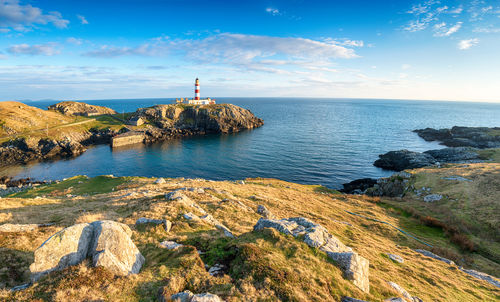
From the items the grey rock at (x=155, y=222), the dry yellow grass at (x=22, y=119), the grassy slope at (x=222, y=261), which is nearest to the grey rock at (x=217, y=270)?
the grassy slope at (x=222, y=261)

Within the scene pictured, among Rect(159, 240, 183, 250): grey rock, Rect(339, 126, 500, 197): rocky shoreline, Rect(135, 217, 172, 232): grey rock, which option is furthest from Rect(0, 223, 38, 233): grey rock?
Rect(339, 126, 500, 197): rocky shoreline

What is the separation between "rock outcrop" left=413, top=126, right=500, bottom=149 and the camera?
9738 centimetres

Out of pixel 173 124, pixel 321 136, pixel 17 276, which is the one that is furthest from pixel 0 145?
pixel 321 136

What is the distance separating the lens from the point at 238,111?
156 m

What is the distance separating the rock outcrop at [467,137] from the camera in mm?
97375

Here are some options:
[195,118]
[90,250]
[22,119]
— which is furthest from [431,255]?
[22,119]

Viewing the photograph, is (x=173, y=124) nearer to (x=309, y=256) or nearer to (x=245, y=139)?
(x=245, y=139)

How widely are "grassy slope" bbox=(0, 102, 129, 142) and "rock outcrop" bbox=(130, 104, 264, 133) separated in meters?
19.1

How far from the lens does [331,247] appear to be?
47.4 feet

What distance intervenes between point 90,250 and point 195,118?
13723 centimetres

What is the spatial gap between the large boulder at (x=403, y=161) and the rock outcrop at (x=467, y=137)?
41.1m

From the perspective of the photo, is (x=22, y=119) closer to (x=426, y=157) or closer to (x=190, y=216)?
(x=190, y=216)

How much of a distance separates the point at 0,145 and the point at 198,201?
107800 mm

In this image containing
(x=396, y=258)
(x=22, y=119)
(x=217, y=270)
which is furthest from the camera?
(x=22, y=119)
